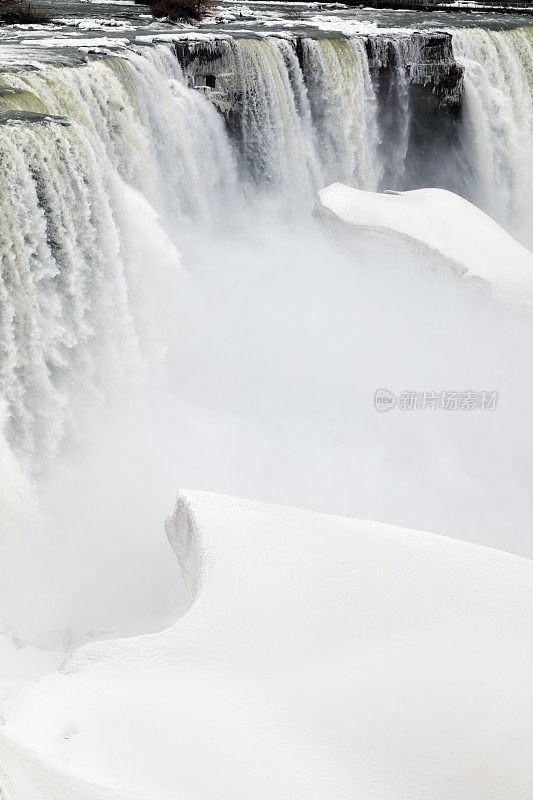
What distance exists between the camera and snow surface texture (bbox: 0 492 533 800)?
3916 millimetres

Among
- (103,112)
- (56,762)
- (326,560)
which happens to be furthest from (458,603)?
(103,112)

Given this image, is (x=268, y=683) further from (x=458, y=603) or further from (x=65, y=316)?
(x=65, y=316)

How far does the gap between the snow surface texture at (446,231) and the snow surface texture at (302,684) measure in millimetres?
4714

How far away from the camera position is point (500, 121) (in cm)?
1584

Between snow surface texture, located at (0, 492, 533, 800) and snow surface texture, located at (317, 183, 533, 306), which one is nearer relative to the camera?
snow surface texture, located at (0, 492, 533, 800)
